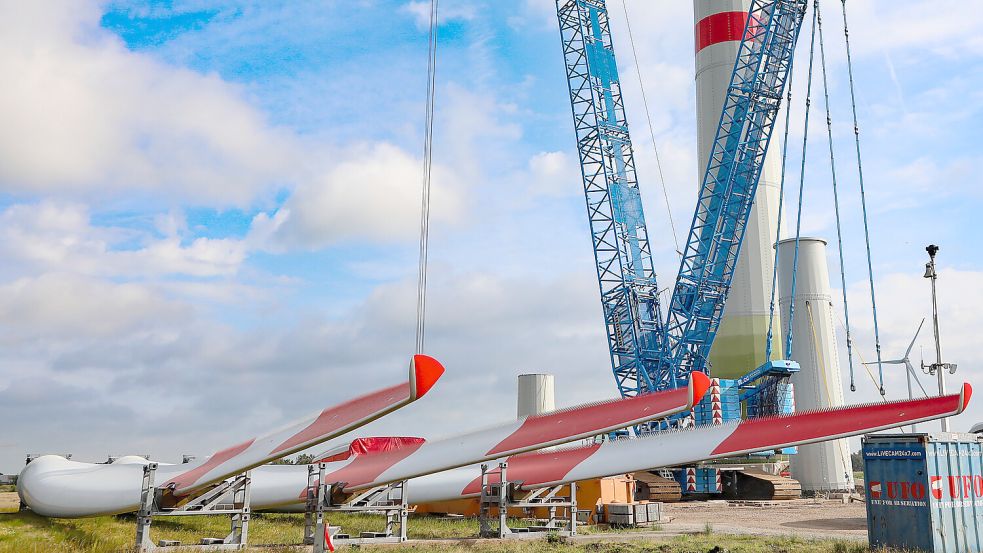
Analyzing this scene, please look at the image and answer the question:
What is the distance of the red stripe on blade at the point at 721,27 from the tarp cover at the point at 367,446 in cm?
3442

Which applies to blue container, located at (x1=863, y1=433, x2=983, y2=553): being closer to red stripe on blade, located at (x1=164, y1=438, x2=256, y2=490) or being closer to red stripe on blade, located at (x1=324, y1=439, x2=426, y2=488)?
red stripe on blade, located at (x1=324, y1=439, x2=426, y2=488)

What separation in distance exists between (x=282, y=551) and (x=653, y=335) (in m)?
29.1

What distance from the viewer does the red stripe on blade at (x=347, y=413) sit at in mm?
9266

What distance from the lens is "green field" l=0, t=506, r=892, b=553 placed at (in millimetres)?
12914

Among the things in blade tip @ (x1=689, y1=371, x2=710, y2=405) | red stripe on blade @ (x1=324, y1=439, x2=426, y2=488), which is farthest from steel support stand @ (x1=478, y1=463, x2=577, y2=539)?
blade tip @ (x1=689, y1=371, x2=710, y2=405)

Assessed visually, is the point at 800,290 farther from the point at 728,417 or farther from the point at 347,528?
the point at 347,528

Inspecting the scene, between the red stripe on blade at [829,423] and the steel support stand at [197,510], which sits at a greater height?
the red stripe on blade at [829,423]

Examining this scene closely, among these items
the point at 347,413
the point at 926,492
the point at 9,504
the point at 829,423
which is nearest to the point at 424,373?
the point at 347,413

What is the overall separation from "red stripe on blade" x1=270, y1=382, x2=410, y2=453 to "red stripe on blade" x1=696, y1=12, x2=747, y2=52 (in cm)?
4290

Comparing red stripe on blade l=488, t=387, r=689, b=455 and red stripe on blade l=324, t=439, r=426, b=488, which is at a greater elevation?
red stripe on blade l=488, t=387, r=689, b=455

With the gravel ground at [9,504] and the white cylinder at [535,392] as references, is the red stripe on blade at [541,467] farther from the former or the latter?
the white cylinder at [535,392]

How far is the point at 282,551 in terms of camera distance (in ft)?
43.7

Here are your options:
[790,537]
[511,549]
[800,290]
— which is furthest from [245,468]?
[800,290]

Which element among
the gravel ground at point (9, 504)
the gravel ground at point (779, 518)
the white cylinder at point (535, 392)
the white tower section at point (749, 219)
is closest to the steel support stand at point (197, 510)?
the gravel ground at point (9, 504)
